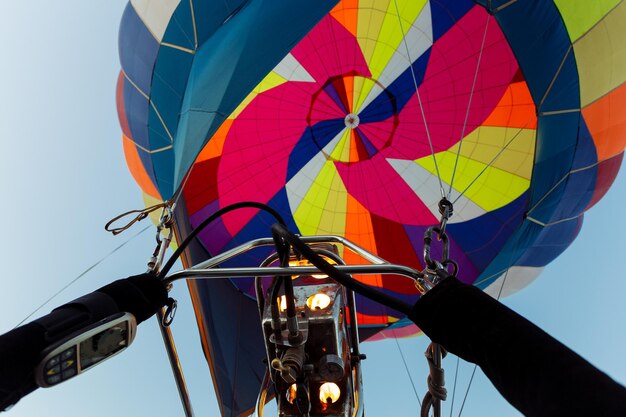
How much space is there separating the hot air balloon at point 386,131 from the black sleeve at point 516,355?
9.05 ft

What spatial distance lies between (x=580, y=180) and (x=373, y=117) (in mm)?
1831

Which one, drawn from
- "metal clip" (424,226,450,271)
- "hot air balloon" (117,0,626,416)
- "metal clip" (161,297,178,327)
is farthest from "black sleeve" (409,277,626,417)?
"hot air balloon" (117,0,626,416)

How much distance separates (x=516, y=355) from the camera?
939 millimetres

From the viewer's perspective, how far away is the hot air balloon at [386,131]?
4.12m

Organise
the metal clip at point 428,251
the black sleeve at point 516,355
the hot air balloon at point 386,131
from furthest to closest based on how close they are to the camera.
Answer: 1. the hot air balloon at point 386,131
2. the metal clip at point 428,251
3. the black sleeve at point 516,355

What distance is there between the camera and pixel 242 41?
3.46 metres

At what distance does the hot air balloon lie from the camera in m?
4.12

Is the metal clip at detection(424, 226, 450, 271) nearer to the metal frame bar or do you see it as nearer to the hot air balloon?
the metal frame bar

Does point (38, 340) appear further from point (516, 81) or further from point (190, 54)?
point (516, 81)

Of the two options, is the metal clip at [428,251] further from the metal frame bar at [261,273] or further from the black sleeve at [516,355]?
the black sleeve at [516,355]

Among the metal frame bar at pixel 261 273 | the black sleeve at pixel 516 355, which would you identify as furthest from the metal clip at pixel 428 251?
the black sleeve at pixel 516 355

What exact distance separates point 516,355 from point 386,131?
15.5ft

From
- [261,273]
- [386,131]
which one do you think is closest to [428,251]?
[261,273]

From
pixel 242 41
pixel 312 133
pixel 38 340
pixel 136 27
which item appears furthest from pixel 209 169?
pixel 38 340
